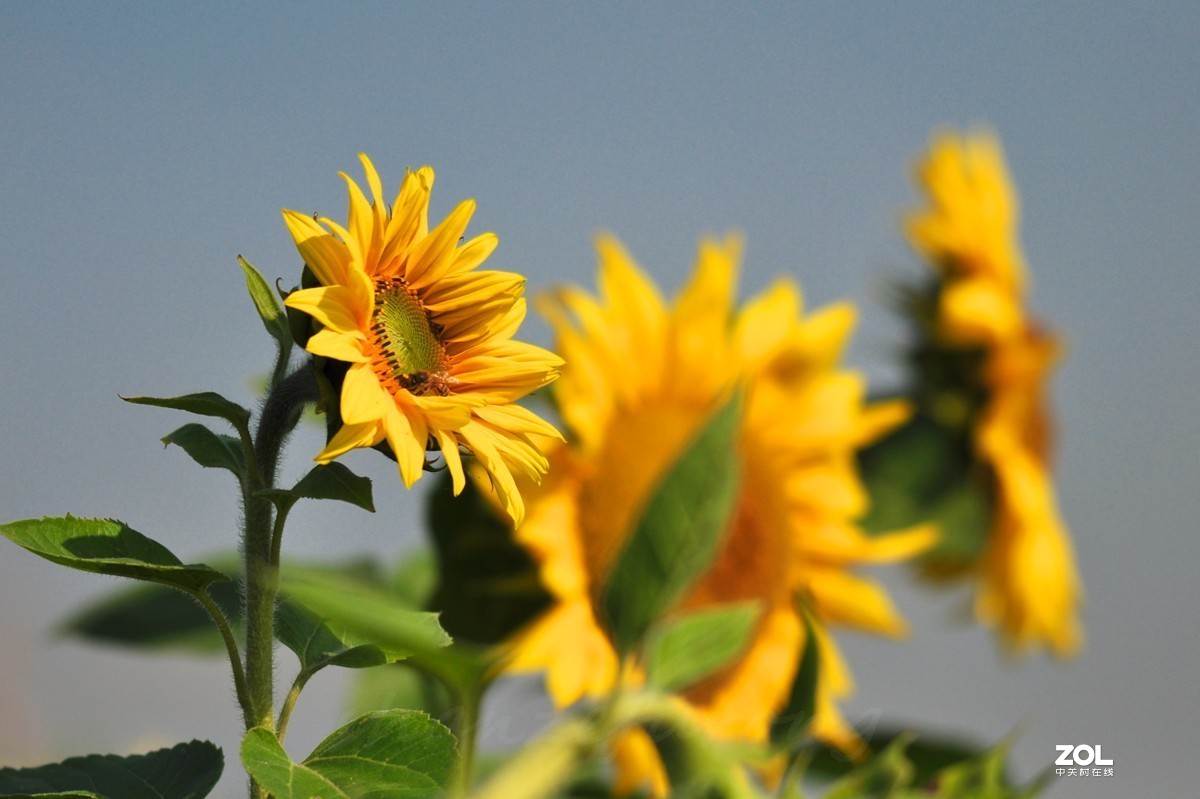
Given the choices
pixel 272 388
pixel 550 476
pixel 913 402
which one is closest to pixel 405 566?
pixel 550 476

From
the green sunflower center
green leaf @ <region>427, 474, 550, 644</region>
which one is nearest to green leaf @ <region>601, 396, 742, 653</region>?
the green sunflower center

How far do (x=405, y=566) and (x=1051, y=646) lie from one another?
653mm

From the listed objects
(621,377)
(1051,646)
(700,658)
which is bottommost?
(1051,646)

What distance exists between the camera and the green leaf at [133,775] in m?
0.22

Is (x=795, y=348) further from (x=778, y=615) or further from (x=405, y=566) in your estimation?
(x=405, y=566)

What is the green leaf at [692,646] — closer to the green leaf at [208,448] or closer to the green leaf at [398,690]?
the green leaf at [208,448]

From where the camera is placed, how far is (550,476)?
69 cm

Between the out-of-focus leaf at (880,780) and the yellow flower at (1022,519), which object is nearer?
the out-of-focus leaf at (880,780)

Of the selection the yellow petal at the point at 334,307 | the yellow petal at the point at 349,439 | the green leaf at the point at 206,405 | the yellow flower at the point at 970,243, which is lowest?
the yellow petal at the point at 349,439

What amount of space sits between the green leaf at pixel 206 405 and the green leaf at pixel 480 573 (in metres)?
0.48

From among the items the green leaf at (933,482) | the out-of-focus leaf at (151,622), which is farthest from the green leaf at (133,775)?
the green leaf at (933,482)

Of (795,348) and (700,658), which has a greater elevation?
(795,348)

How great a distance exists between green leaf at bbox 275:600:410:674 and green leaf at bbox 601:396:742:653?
9 cm

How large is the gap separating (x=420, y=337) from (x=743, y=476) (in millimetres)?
569
